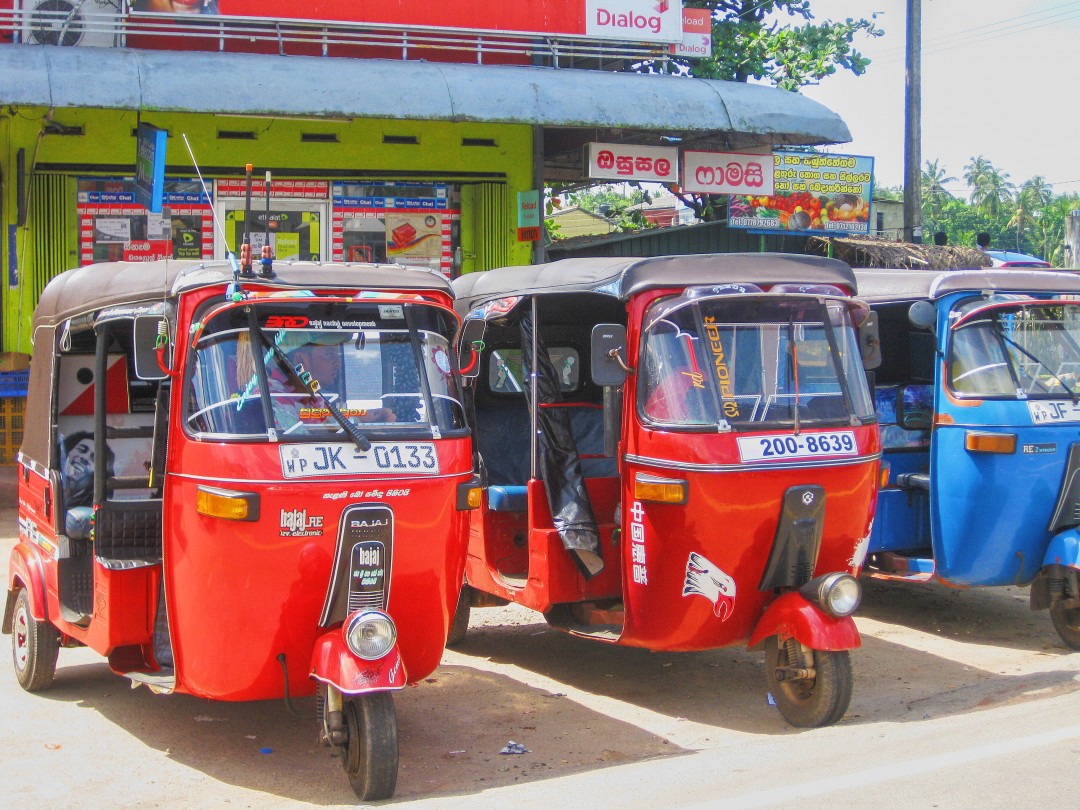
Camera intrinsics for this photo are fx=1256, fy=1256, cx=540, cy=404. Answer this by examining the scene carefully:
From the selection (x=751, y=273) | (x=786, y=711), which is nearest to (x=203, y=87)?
(x=751, y=273)

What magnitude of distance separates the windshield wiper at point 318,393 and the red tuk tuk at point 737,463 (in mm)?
1206

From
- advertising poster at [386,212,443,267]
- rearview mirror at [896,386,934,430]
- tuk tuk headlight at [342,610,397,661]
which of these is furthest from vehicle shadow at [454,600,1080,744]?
advertising poster at [386,212,443,267]

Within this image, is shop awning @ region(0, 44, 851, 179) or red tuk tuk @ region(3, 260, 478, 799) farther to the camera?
shop awning @ region(0, 44, 851, 179)

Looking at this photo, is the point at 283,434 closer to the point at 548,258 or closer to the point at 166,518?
the point at 166,518

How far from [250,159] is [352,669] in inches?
393

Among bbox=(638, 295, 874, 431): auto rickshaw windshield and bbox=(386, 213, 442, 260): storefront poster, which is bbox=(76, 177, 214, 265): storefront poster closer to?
A: bbox=(386, 213, 442, 260): storefront poster

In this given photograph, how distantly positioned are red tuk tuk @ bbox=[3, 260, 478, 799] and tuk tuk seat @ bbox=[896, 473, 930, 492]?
397cm

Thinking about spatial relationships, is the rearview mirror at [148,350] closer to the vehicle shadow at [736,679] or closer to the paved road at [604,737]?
the paved road at [604,737]

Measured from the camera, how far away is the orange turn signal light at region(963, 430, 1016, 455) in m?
7.87

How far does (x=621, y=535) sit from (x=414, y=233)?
8676 millimetres

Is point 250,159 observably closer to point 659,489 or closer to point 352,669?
point 659,489

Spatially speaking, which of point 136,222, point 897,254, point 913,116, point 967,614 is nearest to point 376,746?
point 967,614

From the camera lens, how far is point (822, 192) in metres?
19.2

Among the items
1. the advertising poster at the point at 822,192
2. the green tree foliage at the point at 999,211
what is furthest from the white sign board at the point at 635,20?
the green tree foliage at the point at 999,211
